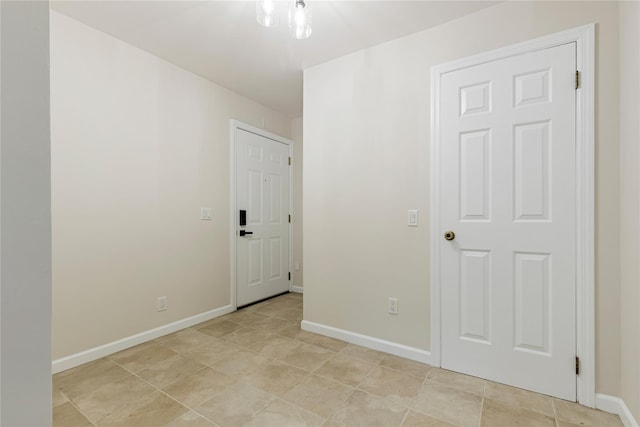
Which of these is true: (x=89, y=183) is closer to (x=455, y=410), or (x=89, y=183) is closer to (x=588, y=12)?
(x=455, y=410)

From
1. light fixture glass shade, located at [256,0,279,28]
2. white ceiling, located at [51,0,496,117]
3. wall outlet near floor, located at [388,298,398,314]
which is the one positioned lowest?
wall outlet near floor, located at [388,298,398,314]

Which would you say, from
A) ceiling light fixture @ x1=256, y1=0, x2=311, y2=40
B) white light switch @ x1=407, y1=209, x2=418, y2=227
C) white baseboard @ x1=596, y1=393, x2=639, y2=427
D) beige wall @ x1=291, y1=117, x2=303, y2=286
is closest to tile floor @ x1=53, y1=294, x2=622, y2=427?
white baseboard @ x1=596, y1=393, x2=639, y2=427

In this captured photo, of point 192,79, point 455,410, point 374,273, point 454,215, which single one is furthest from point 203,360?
point 192,79

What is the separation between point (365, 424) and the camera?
1506mm

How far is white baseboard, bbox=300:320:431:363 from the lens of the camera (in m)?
2.15

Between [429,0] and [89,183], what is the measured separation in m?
2.68

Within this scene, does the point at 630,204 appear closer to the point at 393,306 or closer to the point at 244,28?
the point at 393,306

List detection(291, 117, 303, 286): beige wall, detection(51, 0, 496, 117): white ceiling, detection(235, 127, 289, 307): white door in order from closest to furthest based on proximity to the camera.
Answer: detection(51, 0, 496, 117): white ceiling, detection(235, 127, 289, 307): white door, detection(291, 117, 303, 286): beige wall

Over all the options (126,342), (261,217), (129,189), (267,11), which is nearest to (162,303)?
(126,342)

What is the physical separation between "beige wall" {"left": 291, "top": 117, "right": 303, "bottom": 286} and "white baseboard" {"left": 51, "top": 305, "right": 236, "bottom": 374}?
1.24m

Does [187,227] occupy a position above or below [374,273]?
above

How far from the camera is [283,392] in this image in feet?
5.81

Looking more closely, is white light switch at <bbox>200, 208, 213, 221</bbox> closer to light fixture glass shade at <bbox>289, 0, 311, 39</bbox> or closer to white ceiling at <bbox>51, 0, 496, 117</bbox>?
white ceiling at <bbox>51, 0, 496, 117</bbox>

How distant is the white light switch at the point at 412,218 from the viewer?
2.18 m
